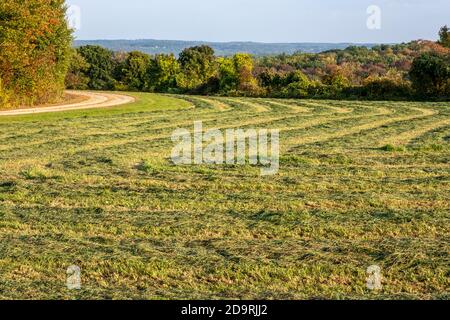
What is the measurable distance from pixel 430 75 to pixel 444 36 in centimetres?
2358

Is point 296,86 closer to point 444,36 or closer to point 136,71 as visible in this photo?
point 444,36

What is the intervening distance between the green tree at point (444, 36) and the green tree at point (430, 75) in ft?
69.7

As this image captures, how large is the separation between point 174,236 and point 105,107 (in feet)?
99.7

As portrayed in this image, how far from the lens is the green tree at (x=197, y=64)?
88.9 m

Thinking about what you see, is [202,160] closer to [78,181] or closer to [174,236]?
[78,181]

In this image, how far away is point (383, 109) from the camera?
129ft

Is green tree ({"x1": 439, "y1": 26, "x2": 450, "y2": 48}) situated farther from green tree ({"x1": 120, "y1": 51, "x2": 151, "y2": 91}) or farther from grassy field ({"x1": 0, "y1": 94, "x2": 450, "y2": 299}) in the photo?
grassy field ({"x1": 0, "y1": 94, "x2": 450, "y2": 299})

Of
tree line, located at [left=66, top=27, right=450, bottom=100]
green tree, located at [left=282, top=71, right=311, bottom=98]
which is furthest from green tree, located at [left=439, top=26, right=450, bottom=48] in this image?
green tree, located at [left=282, top=71, right=311, bottom=98]
